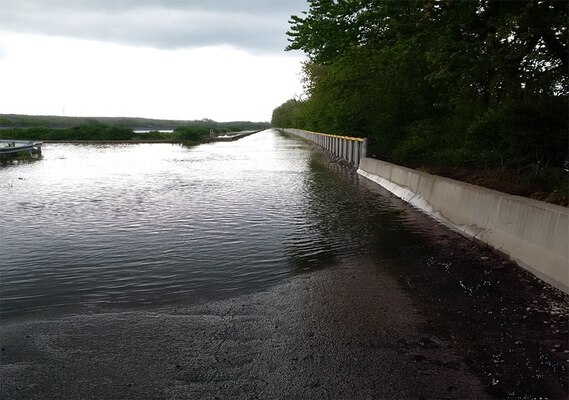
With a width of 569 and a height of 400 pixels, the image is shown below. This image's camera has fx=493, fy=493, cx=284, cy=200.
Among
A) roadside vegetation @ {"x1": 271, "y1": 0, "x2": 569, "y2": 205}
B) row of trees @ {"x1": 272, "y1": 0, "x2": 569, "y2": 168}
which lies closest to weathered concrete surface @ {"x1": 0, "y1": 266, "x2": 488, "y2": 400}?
roadside vegetation @ {"x1": 271, "y1": 0, "x2": 569, "y2": 205}

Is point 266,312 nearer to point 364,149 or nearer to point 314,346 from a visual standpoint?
point 314,346

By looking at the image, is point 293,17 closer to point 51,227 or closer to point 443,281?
point 51,227

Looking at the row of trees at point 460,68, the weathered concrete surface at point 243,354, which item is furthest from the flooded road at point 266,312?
the row of trees at point 460,68

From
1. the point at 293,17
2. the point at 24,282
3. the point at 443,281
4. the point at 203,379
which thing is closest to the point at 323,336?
the point at 203,379

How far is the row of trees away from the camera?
10680 mm

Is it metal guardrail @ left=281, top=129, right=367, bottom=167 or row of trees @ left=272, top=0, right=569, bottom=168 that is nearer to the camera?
row of trees @ left=272, top=0, right=569, bottom=168

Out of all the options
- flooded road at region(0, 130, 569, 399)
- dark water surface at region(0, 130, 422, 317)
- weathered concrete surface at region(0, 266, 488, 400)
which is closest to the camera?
weathered concrete surface at region(0, 266, 488, 400)

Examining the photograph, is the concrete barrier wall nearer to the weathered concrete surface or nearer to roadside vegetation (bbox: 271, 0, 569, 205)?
roadside vegetation (bbox: 271, 0, 569, 205)

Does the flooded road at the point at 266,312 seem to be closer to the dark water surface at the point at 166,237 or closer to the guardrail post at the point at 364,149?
the dark water surface at the point at 166,237

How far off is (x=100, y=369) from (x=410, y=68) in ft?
59.7

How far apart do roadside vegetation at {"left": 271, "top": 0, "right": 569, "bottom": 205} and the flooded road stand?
277 cm

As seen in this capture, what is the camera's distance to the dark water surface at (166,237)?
5.97 metres

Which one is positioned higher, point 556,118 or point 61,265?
point 556,118

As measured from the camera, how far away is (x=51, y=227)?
930 centimetres
